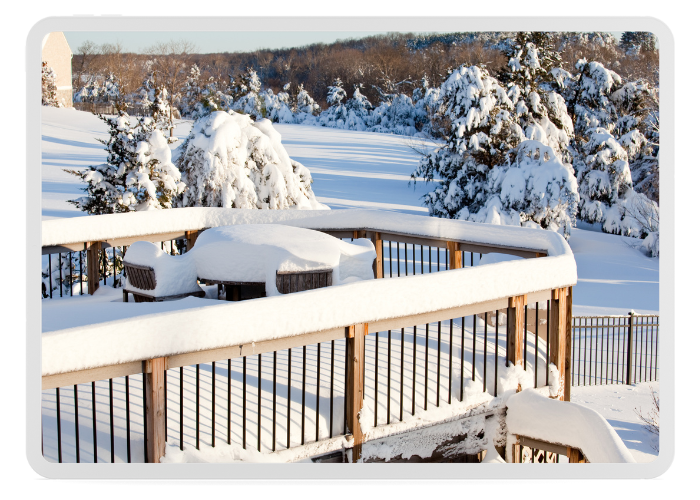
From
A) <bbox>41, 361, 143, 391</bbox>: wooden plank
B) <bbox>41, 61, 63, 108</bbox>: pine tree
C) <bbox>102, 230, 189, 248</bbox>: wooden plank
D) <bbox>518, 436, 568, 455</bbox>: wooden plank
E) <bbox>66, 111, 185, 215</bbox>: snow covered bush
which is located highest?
<bbox>41, 61, 63, 108</bbox>: pine tree

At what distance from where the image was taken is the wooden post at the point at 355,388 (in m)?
3.87

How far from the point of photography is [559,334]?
5.01 m

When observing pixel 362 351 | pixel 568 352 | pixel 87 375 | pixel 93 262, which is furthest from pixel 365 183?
pixel 87 375

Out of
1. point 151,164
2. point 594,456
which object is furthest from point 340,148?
point 594,456

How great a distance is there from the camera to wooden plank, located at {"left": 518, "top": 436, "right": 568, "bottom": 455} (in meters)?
4.31

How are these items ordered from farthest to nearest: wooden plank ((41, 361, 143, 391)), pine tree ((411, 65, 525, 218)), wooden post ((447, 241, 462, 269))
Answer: pine tree ((411, 65, 525, 218))
wooden post ((447, 241, 462, 269))
wooden plank ((41, 361, 143, 391))

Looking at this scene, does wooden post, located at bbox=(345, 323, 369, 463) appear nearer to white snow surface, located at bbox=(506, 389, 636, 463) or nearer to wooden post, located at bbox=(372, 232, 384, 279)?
white snow surface, located at bbox=(506, 389, 636, 463)

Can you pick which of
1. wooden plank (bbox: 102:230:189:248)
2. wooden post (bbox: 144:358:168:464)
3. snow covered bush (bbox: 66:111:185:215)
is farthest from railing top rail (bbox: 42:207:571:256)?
snow covered bush (bbox: 66:111:185:215)

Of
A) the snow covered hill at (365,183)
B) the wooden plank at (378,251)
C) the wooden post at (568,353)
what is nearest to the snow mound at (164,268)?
the snow covered hill at (365,183)

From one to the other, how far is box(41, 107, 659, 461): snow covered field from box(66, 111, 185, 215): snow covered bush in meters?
0.49

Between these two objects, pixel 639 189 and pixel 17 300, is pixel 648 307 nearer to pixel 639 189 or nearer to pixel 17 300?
pixel 639 189

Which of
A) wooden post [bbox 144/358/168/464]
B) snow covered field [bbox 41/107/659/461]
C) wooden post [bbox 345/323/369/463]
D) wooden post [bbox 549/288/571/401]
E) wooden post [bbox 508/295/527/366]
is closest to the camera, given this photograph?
wooden post [bbox 144/358/168/464]

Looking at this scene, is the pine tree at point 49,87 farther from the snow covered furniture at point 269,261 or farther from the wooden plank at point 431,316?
the wooden plank at point 431,316
